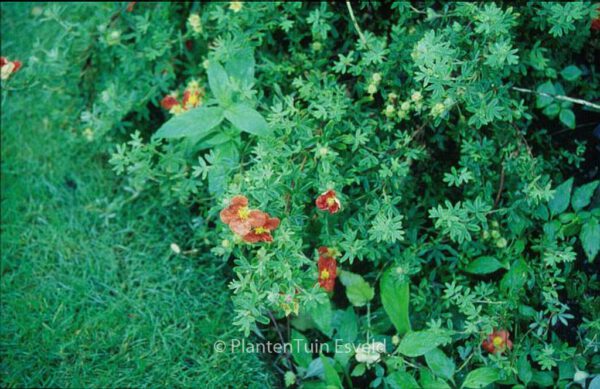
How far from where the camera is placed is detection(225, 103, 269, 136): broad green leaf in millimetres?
2146

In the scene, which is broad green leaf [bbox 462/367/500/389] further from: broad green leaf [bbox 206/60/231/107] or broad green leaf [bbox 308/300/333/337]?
broad green leaf [bbox 206/60/231/107]

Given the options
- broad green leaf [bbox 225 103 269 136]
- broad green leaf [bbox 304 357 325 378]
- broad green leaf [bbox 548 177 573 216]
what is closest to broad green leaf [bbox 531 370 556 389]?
broad green leaf [bbox 548 177 573 216]

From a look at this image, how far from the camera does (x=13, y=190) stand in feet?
9.05

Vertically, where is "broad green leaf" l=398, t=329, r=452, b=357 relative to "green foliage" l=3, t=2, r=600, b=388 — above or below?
below

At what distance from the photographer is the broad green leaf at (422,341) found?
2.08m

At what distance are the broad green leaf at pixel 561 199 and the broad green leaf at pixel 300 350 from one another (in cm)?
92

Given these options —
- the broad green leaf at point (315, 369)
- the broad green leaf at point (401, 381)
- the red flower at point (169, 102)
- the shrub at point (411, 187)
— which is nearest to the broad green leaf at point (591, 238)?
the shrub at point (411, 187)

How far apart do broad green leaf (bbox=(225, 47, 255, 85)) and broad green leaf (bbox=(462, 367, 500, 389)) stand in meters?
1.19

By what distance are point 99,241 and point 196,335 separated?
581 mm

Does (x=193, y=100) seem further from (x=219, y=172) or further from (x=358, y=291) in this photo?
(x=358, y=291)

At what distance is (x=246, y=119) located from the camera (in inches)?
85.3

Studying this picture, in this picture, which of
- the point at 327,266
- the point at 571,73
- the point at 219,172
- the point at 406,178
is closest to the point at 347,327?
the point at 327,266

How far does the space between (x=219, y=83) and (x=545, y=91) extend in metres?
1.13

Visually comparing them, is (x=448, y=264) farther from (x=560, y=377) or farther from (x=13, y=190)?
(x=13, y=190)
